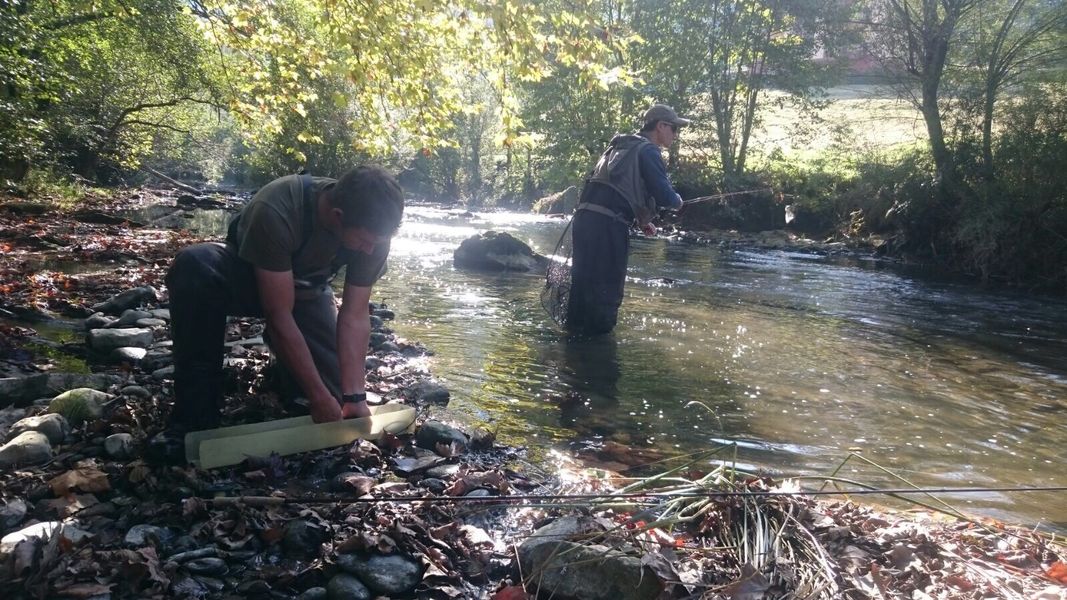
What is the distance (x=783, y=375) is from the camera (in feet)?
20.9

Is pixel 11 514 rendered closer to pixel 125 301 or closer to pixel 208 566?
pixel 208 566

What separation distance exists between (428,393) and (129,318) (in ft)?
9.04

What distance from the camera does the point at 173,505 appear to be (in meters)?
2.77

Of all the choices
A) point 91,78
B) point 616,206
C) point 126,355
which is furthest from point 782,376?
point 91,78

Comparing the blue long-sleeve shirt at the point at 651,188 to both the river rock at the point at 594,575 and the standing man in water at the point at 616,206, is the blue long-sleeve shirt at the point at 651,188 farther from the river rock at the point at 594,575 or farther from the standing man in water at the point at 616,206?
the river rock at the point at 594,575

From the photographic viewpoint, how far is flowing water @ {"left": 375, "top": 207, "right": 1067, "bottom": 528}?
14.6 feet

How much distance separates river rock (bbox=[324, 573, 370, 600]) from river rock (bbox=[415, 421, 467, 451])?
1392 mm

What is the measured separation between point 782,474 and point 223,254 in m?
3.30

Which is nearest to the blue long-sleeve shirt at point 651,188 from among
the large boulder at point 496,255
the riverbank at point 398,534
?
the riverbank at point 398,534

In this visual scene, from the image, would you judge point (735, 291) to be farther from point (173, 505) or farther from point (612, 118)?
point (612, 118)

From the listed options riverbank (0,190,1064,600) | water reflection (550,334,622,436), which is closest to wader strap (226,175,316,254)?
riverbank (0,190,1064,600)

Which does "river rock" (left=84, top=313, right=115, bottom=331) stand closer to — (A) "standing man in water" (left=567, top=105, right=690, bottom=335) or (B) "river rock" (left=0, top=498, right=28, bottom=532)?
(B) "river rock" (left=0, top=498, right=28, bottom=532)

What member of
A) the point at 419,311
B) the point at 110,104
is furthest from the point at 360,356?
the point at 110,104

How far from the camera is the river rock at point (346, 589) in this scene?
2.34 meters
